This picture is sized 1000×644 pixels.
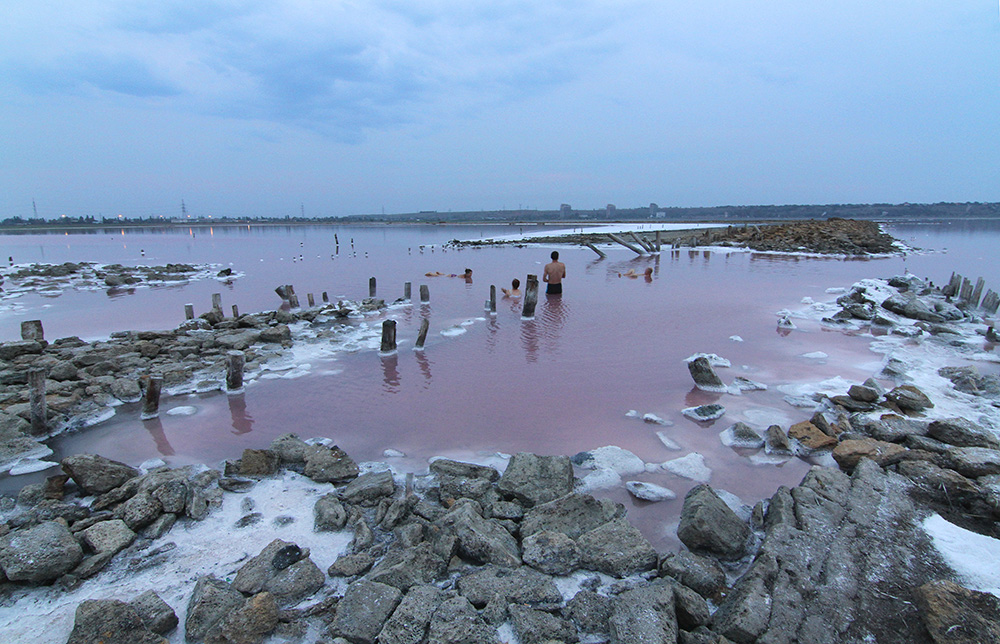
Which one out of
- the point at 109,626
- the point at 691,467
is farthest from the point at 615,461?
the point at 109,626

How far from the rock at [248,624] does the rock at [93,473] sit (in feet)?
10.8

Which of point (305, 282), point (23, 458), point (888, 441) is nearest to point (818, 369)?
point (888, 441)

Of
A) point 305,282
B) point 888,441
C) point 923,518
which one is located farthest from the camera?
point 305,282

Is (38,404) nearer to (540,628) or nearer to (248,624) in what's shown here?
(248,624)

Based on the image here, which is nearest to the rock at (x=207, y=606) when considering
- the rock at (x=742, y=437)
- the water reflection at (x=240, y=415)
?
the water reflection at (x=240, y=415)

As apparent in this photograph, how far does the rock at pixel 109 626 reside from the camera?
3.54 meters

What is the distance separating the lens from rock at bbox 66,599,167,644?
3541mm

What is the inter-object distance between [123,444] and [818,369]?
1281 centimetres

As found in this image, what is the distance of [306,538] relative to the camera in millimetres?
5020

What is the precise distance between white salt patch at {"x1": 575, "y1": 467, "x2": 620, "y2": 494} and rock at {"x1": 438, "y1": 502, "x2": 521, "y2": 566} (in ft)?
4.97

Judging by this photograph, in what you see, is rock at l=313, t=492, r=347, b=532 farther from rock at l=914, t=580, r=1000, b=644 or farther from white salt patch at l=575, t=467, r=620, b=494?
rock at l=914, t=580, r=1000, b=644

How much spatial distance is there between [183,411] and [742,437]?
368 inches

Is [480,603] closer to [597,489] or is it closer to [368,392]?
[597,489]

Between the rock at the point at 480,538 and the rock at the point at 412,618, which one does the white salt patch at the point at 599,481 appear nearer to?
the rock at the point at 480,538
